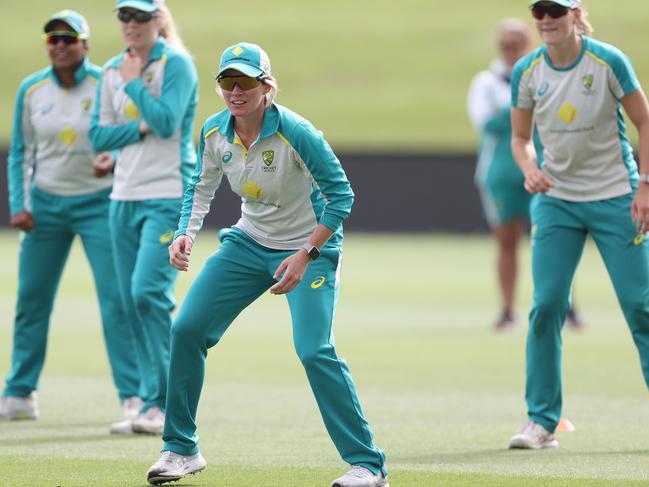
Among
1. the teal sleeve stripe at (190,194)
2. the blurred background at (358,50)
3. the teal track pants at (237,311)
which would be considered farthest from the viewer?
the blurred background at (358,50)

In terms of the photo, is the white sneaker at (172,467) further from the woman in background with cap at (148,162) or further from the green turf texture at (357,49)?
the green turf texture at (357,49)

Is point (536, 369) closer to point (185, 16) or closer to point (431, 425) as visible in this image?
point (431, 425)

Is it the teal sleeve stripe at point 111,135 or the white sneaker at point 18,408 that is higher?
the teal sleeve stripe at point 111,135

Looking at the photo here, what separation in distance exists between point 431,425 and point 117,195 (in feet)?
7.28

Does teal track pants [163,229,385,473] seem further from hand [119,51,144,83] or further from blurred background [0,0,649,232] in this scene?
blurred background [0,0,649,232]

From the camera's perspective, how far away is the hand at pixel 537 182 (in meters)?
7.27

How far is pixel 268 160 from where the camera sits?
600cm

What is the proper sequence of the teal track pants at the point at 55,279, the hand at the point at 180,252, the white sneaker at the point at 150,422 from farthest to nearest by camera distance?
the teal track pants at the point at 55,279 → the white sneaker at the point at 150,422 → the hand at the point at 180,252

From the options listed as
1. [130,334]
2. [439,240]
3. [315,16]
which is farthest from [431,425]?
[315,16]

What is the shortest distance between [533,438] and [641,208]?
4.29 feet

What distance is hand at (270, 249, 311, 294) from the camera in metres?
5.82

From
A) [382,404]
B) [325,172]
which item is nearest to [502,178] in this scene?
[382,404]

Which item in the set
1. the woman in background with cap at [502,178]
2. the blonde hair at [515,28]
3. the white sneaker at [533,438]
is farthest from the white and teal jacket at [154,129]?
the woman in background with cap at [502,178]

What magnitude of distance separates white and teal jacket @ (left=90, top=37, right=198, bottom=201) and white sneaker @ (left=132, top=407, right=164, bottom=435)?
3.94 ft
